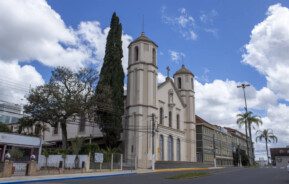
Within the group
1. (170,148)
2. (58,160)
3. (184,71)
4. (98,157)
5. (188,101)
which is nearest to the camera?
(98,157)

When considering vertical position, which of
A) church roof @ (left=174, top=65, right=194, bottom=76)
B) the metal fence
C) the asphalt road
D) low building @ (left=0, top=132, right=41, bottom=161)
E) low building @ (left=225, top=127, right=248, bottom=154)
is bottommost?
the asphalt road

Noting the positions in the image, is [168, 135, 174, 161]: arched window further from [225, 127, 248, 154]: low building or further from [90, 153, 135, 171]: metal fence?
[225, 127, 248, 154]: low building

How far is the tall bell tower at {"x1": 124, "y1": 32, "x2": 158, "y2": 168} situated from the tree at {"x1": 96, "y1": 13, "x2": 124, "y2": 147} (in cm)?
292

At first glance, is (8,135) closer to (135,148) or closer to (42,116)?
(42,116)

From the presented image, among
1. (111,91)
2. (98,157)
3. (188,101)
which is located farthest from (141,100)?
(188,101)

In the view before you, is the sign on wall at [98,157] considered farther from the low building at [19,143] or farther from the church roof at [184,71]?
the church roof at [184,71]

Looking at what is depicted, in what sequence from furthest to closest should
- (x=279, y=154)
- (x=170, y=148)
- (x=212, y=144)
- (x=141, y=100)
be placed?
(x=279, y=154)
(x=212, y=144)
(x=170, y=148)
(x=141, y=100)

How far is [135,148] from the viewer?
155 feet

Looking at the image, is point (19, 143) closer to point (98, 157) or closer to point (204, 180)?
point (98, 157)

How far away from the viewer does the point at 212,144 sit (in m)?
75.1

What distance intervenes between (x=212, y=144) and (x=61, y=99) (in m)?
43.3

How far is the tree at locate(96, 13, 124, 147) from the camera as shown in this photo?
44.3 metres

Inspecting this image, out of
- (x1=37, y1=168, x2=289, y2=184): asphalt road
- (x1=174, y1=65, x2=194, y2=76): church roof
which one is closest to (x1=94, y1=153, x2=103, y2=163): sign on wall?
(x1=37, y1=168, x2=289, y2=184): asphalt road

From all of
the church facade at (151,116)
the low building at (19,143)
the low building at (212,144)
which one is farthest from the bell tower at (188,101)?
the low building at (19,143)
